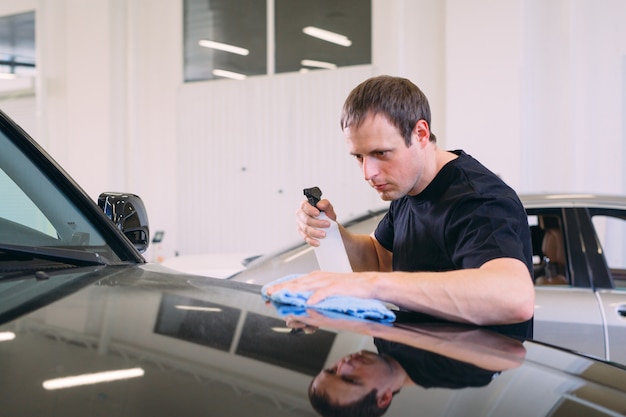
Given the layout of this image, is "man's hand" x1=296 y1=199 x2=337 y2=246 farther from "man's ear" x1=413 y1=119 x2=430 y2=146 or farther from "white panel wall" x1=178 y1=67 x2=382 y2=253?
"white panel wall" x1=178 y1=67 x2=382 y2=253

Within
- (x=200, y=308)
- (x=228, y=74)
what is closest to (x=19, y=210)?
(x=200, y=308)

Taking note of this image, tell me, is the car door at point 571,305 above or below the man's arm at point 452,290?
below

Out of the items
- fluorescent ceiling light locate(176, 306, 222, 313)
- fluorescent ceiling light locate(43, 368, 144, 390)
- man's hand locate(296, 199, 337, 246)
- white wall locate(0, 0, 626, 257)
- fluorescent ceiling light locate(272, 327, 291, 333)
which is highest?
white wall locate(0, 0, 626, 257)

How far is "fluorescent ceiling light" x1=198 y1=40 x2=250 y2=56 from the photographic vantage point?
30.6 ft

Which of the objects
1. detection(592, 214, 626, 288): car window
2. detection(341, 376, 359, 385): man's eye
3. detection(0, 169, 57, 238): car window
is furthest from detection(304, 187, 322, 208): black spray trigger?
detection(592, 214, 626, 288): car window

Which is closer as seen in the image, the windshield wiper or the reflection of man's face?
the reflection of man's face

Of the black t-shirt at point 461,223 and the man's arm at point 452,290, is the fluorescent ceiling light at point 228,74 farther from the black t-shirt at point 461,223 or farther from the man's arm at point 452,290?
the man's arm at point 452,290

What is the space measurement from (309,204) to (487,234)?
52cm

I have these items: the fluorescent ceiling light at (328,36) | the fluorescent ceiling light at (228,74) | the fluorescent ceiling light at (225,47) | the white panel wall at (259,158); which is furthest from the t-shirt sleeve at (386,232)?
the fluorescent ceiling light at (225,47)

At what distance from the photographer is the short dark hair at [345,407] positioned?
0.79 metres

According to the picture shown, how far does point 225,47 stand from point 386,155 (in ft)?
26.7

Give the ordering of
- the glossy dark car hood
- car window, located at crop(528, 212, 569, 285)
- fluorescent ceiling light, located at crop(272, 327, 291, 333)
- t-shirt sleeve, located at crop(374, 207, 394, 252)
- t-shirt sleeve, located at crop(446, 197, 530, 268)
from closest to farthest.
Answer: the glossy dark car hood, fluorescent ceiling light, located at crop(272, 327, 291, 333), t-shirt sleeve, located at crop(446, 197, 530, 268), t-shirt sleeve, located at crop(374, 207, 394, 252), car window, located at crop(528, 212, 569, 285)

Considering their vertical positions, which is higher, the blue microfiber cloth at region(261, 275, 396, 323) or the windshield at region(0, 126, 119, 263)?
the windshield at region(0, 126, 119, 263)

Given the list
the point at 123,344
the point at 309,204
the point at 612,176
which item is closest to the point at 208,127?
the point at 612,176
